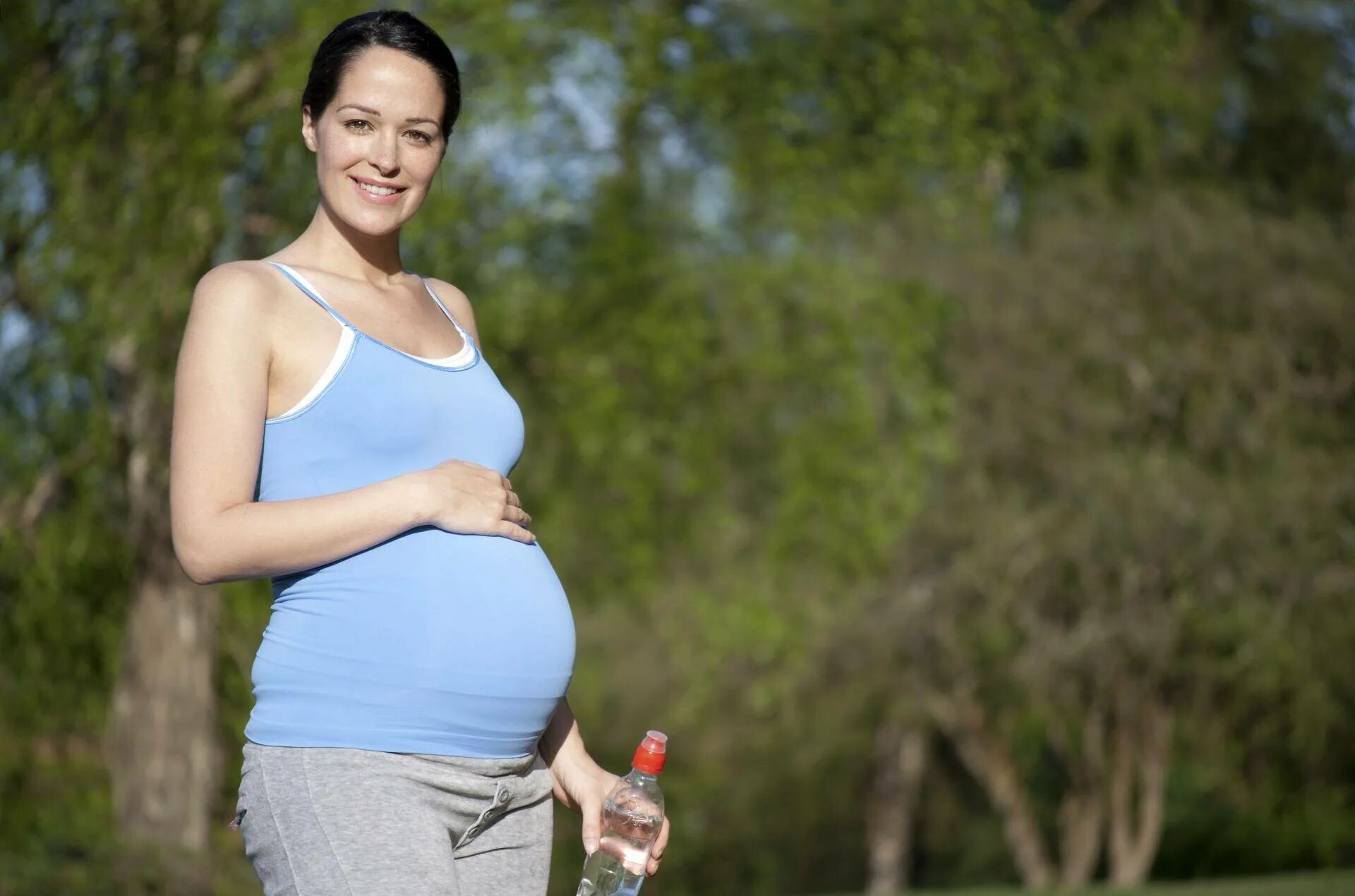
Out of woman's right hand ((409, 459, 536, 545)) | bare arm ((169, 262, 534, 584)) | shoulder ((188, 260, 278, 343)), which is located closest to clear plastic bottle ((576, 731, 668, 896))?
woman's right hand ((409, 459, 536, 545))

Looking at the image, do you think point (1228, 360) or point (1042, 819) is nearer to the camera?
point (1228, 360)

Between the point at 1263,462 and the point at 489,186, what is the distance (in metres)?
6.42

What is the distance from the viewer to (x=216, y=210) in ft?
22.1

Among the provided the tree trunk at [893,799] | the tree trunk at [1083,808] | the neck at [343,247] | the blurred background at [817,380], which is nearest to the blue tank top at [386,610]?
the neck at [343,247]

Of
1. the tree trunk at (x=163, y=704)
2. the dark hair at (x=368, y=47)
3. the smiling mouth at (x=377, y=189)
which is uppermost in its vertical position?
the dark hair at (x=368, y=47)

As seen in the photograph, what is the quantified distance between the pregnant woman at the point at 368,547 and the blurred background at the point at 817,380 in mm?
4677

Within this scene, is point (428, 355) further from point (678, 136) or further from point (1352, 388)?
point (1352, 388)

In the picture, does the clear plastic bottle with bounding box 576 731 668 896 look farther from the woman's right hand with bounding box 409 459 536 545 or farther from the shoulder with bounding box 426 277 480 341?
the shoulder with bounding box 426 277 480 341

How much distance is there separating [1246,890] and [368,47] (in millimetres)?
6845

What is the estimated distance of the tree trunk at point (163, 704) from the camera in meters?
7.55

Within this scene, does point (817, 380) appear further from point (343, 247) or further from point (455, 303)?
point (343, 247)

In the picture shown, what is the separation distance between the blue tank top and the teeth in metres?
0.17

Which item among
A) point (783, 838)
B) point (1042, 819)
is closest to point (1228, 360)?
point (1042, 819)

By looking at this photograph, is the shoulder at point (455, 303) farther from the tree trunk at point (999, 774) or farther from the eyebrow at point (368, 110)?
the tree trunk at point (999, 774)
